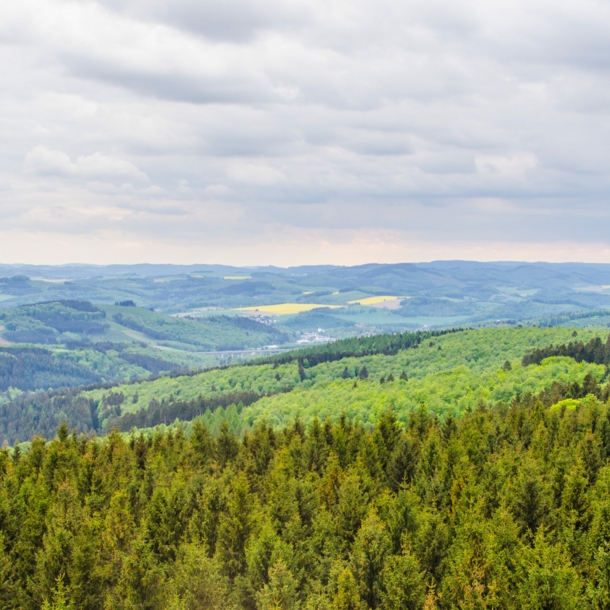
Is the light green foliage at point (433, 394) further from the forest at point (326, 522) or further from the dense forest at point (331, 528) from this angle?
the dense forest at point (331, 528)

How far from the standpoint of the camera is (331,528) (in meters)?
60.0

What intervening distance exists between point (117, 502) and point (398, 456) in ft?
98.1

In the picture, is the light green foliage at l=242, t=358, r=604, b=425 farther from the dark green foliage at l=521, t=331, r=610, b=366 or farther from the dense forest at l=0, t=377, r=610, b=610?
the dense forest at l=0, t=377, r=610, b=610

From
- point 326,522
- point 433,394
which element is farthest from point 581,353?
point 326,522

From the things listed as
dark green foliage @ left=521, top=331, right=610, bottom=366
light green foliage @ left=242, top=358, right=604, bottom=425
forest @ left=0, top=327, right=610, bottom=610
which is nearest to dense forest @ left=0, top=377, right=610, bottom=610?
forest @ left=0, top=327, right=610, bottom=610

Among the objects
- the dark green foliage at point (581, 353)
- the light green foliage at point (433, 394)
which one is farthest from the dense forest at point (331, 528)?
the dark green foliage at point (581, 353)

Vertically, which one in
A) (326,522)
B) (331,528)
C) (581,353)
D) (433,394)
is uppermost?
(581,353)

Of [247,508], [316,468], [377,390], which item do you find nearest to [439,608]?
[247,508]

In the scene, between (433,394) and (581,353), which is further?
(581,353)

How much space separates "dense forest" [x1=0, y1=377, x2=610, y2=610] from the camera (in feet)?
154

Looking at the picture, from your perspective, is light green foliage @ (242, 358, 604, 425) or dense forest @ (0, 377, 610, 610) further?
light green foliage @ (242, 358, 604, 425)

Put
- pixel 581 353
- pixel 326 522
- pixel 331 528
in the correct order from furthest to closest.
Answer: pixel 581 353 < pixel 331 528 < pixel 326 522

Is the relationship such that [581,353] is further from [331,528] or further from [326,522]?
[326,522]

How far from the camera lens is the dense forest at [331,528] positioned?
154 ft
